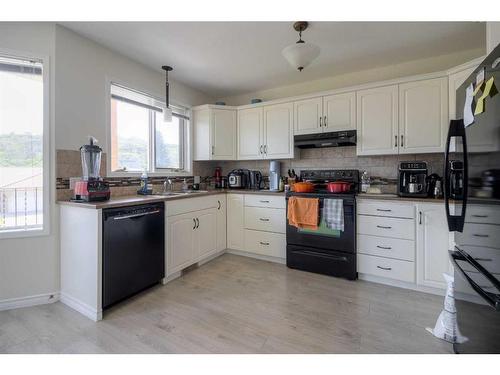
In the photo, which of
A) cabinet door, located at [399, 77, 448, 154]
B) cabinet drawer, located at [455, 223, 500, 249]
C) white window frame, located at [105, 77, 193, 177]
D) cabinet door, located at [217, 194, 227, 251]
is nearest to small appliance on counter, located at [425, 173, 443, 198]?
cabinet door, located at [399, 77, 448, 154]

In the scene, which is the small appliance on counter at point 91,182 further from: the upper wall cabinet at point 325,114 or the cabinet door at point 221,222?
the upper wall cabinet at point 325,114

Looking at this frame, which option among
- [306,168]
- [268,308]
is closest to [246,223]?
[306,168]

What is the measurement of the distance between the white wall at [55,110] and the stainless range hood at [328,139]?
228cm

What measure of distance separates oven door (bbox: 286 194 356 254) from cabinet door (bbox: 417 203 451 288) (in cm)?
58

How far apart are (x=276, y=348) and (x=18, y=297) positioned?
2.17m

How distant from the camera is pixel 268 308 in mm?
1974

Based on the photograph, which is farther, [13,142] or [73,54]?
[73,54]

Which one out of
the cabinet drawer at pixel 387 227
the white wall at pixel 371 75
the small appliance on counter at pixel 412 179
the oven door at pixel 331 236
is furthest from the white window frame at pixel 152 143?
the small appliance on counter at pixel 412 179

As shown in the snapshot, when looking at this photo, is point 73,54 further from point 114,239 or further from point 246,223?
point 246,223

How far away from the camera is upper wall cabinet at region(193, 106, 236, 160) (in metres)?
3.48

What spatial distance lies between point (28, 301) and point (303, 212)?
268 centimetres

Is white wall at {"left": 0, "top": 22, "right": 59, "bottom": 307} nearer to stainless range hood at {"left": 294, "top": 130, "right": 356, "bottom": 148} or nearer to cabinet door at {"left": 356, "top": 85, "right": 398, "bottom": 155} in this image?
stainless range hood at {"left": 294, "top": 130, "right": 356, "bottom": 148}

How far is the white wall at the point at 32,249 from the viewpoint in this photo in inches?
76.2
